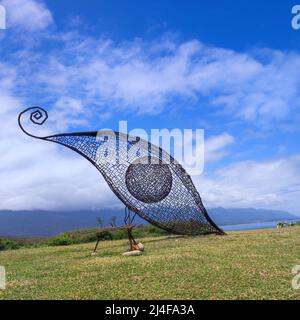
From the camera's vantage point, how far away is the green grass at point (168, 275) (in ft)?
26.4

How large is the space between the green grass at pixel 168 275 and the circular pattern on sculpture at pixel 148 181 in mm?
2638

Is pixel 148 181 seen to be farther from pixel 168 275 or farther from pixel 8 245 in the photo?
pixel 8 245

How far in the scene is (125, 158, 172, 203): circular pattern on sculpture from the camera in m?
15.9

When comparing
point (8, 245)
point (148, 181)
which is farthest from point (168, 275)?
point (8, 245)

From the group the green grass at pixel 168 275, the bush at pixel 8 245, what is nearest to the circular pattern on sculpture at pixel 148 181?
the green grass at pixel 168 275

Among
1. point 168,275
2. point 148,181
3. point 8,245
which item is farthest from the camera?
point 8,245

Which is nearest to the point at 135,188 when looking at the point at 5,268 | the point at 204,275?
the point at 5,268

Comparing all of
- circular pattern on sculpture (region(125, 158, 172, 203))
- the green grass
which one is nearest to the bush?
the green grass

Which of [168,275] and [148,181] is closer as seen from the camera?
[168,275]

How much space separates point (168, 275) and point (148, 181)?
6.93m

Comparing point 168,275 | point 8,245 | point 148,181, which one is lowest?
point 8,245

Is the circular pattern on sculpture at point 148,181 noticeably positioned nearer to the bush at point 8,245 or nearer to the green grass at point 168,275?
the green grass at point 168,275

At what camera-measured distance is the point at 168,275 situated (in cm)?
947
